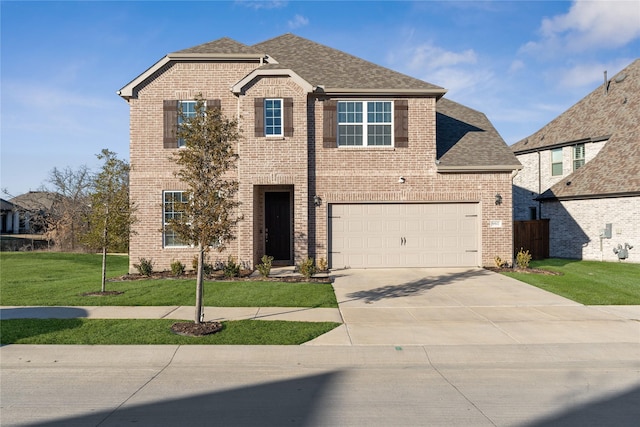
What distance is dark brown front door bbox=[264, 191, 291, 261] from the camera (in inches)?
651

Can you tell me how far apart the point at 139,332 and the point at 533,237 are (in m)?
17.9

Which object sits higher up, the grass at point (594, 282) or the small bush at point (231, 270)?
the small bush at point (231, 270)

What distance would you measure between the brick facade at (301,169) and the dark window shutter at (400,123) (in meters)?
0.24

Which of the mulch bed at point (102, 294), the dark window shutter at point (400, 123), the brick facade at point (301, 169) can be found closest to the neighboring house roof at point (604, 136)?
the brick facade at point (301, 169)

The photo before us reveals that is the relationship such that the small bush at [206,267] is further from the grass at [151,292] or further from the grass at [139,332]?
the grass at [139,332]

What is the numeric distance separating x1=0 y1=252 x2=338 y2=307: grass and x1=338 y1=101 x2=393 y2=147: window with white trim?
572cm

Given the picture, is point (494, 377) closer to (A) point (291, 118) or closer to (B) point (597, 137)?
(A) point (291, 118)

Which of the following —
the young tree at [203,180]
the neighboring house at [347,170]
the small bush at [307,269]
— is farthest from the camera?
the neighboring house at [347,170]

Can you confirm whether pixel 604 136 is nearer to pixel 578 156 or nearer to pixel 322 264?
pixel 578 156

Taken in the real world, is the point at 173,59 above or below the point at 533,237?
above

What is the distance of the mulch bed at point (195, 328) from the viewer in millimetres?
7609

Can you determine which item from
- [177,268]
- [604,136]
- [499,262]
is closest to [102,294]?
[177,268]

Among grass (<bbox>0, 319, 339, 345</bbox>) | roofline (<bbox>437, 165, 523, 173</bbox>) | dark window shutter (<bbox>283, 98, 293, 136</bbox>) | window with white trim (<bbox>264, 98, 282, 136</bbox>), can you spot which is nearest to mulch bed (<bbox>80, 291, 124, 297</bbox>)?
grass (<bbox>0, 319, 339, 345</bbox>)

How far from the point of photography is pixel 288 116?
14961mm
